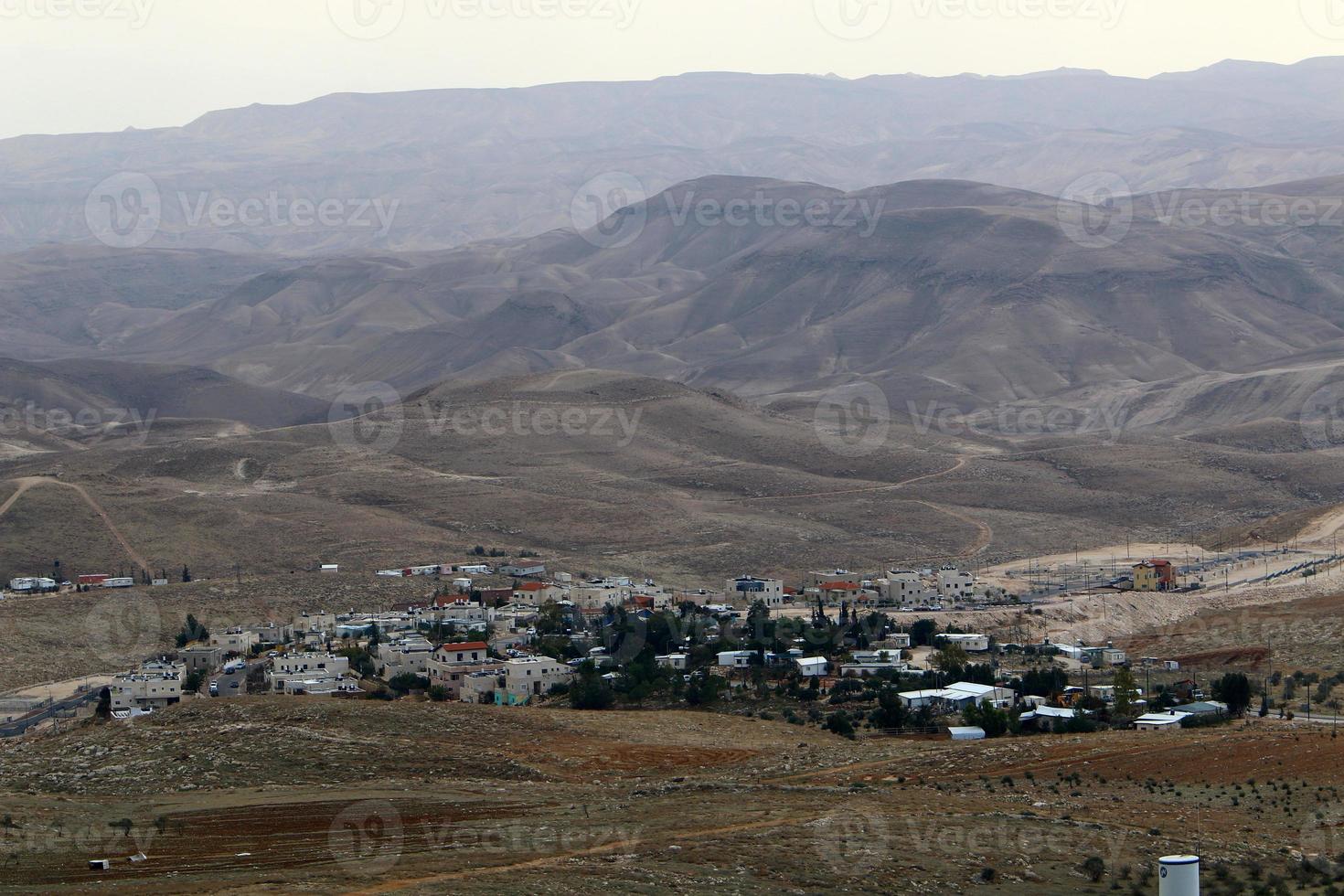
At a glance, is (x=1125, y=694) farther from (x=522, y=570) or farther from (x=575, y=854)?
(x=522, y=570)

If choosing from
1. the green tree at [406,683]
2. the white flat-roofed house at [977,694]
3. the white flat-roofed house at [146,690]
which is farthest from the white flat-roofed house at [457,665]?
the white flat-roofed house at [977,694]

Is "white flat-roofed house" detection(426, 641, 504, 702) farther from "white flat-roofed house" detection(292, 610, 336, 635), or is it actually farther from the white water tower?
the white water tower

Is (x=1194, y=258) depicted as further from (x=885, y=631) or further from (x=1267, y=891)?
(x=1267, y=891)

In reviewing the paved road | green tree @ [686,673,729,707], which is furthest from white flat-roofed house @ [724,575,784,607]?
the paved road

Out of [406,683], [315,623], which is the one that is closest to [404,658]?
[406,683]

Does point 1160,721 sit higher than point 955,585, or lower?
higher

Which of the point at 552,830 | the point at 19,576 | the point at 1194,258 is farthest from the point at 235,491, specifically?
the point at 1194,258

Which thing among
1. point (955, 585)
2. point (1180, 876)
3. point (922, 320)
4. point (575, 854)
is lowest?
point (955, 585)
